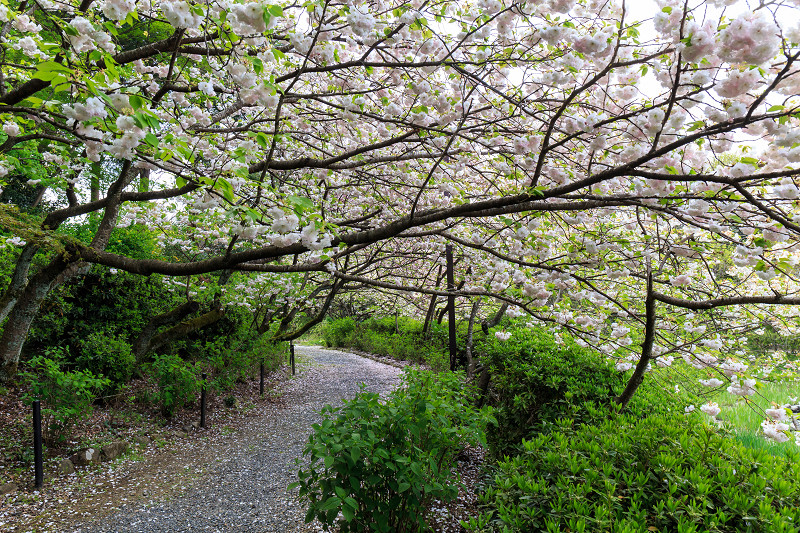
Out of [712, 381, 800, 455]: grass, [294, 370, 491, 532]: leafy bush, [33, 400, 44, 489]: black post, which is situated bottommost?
[33, 400, 44, 489]: black post

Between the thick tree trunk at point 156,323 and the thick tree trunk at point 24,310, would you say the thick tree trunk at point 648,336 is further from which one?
the thick tree trunk at point 156,323

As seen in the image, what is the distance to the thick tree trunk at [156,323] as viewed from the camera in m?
6.67

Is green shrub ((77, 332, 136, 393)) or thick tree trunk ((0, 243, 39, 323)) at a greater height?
thick tree trunk ((0, 243, 39, 323))

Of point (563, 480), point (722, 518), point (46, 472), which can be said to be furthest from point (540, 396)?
point (46, 472)

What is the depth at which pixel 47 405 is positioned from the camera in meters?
4.26

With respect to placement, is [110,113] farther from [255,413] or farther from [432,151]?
[255,413]

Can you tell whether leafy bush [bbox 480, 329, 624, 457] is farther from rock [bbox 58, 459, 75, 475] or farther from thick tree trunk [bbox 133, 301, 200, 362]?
thick tree trunk [bbox 133, 301, 200, 362]

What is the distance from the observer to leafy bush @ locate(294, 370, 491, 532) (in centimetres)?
222

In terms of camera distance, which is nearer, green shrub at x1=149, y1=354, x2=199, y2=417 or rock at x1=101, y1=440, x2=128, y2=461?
rock at x1=101, y1=440, x2=128, y2=461

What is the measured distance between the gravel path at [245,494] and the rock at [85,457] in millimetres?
1034

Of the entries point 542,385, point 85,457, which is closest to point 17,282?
point 85,457

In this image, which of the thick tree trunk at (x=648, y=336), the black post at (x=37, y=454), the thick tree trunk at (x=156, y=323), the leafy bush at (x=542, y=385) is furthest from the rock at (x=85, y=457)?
the thick tree trunk at (x=648, y=336)

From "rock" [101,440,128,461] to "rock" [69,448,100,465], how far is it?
0.13 m

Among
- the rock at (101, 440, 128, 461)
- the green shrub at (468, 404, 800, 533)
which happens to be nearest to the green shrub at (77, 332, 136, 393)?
the rock at (101, 440, 128, 461)
